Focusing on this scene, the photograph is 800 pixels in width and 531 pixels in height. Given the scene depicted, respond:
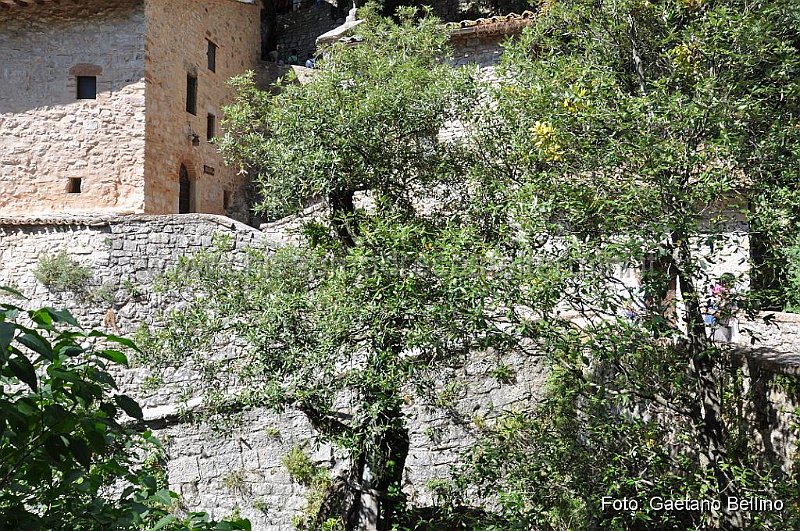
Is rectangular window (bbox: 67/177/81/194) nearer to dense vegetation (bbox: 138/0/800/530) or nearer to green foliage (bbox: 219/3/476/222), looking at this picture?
green foliage (bbox: 219/3/476/222)

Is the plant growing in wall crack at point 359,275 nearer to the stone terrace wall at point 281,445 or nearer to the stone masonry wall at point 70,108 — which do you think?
the stone terrace wall at point 281,445

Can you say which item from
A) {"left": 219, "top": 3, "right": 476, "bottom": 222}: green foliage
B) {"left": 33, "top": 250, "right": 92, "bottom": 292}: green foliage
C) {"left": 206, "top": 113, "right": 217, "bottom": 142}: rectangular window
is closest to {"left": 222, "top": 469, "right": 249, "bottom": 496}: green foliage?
{"left": 219, "top": 3, "right": 476, "bottom": 222}: green foliage

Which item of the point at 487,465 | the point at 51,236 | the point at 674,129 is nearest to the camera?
the point at 674,129

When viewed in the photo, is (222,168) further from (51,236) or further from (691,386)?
→ (691,386)

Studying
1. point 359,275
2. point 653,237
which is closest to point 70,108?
point 359,275

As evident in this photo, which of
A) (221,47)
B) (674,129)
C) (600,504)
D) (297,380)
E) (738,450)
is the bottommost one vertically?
(600,504)

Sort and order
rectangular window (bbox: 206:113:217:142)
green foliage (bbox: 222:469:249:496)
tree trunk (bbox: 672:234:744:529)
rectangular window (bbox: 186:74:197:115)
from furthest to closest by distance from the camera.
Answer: rectangular window (bbox: 206:113:217:142)
rectangular window (bbox: 186:74:197:115)
green foliage (bbox: 222:469:249:496)
tree trunk (bbox: 672:234:744:529)

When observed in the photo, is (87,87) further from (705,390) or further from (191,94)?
(705,390)

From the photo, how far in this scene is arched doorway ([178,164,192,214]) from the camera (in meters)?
17.0

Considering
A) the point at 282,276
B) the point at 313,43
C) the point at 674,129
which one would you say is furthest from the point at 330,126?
the point at 313,43

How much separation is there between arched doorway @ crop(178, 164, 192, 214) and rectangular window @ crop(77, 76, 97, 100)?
8.58 ft

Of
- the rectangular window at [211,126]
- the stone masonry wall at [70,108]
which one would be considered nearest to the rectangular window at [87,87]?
the stone masonry wall at [70,108]

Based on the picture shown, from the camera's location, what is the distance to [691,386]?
596 cm

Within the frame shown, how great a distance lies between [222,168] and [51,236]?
18.7ft
